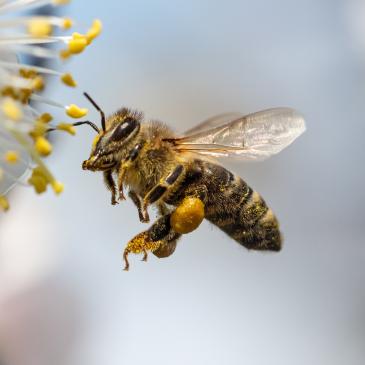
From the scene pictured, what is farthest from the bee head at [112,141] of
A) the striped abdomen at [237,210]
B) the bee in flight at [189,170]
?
the striped abdomen at [237,210]

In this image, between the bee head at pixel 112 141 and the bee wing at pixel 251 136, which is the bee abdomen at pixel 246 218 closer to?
the bee wing at pixel 251 136

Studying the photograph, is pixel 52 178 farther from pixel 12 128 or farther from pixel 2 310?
pixel 2 310

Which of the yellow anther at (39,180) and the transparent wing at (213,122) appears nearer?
the yellow anther at (39,180)

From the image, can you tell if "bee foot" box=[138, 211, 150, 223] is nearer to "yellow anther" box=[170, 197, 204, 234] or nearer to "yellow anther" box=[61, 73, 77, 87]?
"yellow anther" box=[170, 197, 204, 234]

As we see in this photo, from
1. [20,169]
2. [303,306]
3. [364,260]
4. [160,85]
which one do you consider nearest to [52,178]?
[20,169]

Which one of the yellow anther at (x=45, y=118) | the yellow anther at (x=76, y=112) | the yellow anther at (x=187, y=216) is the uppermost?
the yellow anther at (x=76, y=112)

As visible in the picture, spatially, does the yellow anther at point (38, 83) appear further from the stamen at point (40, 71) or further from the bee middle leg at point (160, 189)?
the bee middle leg at point (160, 189)

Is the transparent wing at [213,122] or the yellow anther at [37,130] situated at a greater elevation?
the yellow anther at [37,130]
